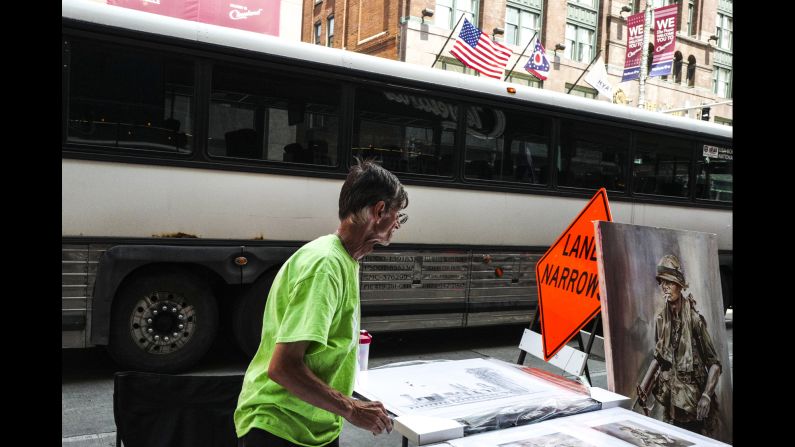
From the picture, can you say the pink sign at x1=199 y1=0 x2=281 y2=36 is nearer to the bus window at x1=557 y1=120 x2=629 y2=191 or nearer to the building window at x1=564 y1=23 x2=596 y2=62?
the bus window at x1=557 y1=120 x2=629 y2=191

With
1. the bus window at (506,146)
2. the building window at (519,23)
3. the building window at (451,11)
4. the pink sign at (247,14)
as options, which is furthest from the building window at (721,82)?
the bus window at (506,146)

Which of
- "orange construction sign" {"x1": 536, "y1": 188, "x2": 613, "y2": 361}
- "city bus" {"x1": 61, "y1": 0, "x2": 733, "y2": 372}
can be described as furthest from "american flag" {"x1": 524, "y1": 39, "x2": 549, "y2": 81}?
"orange construction sign" {"x1": 536, "y1": 188, "x2": 613, "y2": 361}

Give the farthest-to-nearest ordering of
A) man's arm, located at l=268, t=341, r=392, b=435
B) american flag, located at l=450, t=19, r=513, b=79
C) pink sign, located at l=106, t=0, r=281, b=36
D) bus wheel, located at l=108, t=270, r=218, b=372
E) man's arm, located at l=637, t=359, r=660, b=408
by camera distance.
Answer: american flag, located at l=450, t=19, r=513, b=79 < pink sign, located at l=106, t=0, r=281, b=36 < bus wheel, located at l=108, t=270, r=218, b=372 < man's arm, located at l=637, t=359, r=660, b=408 < man's arm, located at l=268, t=341, r=392, b=435

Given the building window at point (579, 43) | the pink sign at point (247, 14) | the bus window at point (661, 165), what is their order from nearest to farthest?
the bus window at point (661, 165), the pink sign at point (247, 14), the building window at point (579, 43)

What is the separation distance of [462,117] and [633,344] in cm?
509

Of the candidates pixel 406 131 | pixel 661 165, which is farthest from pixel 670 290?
pixel 661 165

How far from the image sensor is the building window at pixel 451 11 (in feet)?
90.6

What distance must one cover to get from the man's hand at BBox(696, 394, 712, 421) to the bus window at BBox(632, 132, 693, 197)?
666 centimetres

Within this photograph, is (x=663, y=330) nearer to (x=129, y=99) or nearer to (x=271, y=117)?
(x=271, y=117)

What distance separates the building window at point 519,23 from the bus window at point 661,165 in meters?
22.1

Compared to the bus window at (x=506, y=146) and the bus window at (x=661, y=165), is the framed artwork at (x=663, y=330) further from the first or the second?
the bus window at (x=661, y=165)

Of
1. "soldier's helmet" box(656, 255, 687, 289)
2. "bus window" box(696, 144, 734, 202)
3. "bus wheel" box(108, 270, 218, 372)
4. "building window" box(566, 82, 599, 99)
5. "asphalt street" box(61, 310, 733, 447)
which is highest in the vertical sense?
"building window" box(566, 82, 599, 99)

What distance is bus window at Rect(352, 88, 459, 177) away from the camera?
22.9ft
